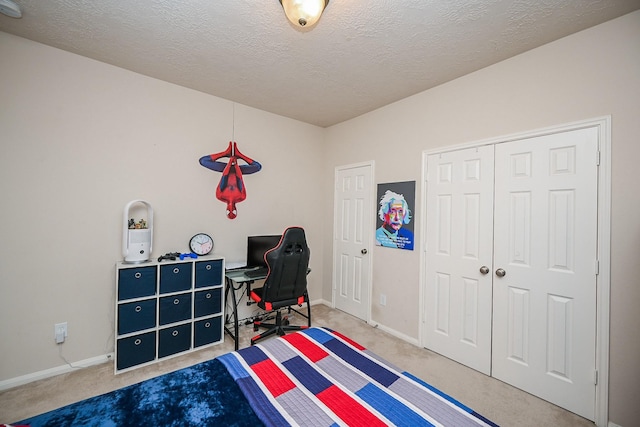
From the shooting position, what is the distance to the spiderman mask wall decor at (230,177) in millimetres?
2922

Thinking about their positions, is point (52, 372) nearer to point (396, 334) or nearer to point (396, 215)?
point (396, 334)

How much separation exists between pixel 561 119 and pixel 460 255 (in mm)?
1330

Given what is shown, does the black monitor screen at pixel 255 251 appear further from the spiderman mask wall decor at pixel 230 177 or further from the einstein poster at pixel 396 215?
the einstein poster at pixel 396 215

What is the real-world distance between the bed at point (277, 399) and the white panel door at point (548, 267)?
142cm

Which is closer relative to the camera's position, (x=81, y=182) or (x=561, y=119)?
(x=561, y=119)

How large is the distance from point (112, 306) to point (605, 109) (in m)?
4.32

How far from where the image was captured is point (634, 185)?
164cm

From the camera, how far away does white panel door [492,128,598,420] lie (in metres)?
1.80

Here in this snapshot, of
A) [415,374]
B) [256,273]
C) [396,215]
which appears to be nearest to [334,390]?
[415,374]

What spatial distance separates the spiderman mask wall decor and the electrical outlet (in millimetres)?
1716

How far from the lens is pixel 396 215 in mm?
2988

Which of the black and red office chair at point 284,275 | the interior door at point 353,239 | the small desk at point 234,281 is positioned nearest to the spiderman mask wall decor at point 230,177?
the small desk at point 234,281

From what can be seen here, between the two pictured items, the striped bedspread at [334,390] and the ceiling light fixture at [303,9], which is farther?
the ceiling light fixture at [303,9]

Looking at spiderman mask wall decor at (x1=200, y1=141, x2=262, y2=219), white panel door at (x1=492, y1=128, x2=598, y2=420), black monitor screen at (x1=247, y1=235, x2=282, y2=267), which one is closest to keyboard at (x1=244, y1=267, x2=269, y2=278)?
black monitor screen at (x1=247, y1=235, x2=282, y2=267)
